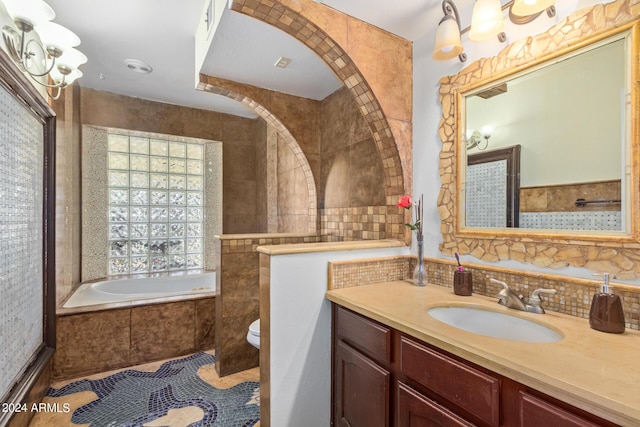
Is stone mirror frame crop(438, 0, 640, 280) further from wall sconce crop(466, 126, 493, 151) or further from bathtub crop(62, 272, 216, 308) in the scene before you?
bathtub crop(62, 272, 216, 308)

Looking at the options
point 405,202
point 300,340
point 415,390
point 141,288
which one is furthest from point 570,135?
point 141,288

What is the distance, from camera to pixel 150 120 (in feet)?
11.2

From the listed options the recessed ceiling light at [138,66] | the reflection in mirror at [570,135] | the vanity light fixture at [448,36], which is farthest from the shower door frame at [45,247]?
the reflection in mirror at [570,135]

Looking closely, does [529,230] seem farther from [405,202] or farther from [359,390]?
[359,390]

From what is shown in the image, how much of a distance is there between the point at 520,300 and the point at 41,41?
2.73 meters

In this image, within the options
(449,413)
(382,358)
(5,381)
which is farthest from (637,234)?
(5,381)

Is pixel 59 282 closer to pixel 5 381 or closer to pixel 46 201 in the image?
A: pixel 46 201

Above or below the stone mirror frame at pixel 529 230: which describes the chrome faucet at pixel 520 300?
below

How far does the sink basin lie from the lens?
111 centimetres

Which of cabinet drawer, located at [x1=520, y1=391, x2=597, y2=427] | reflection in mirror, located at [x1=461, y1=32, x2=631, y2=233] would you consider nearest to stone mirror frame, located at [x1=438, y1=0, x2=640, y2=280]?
reflection in mirror, located at [x1=461, y1=32, x2=631, y2=233]

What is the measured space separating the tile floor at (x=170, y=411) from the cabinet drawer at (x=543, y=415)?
1522mm

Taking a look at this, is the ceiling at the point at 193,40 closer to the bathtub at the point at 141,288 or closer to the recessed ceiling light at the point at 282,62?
the recessed ceiling light at the point at 282,62

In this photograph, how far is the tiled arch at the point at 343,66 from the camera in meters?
1.43

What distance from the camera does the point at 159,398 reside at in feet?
6.61
